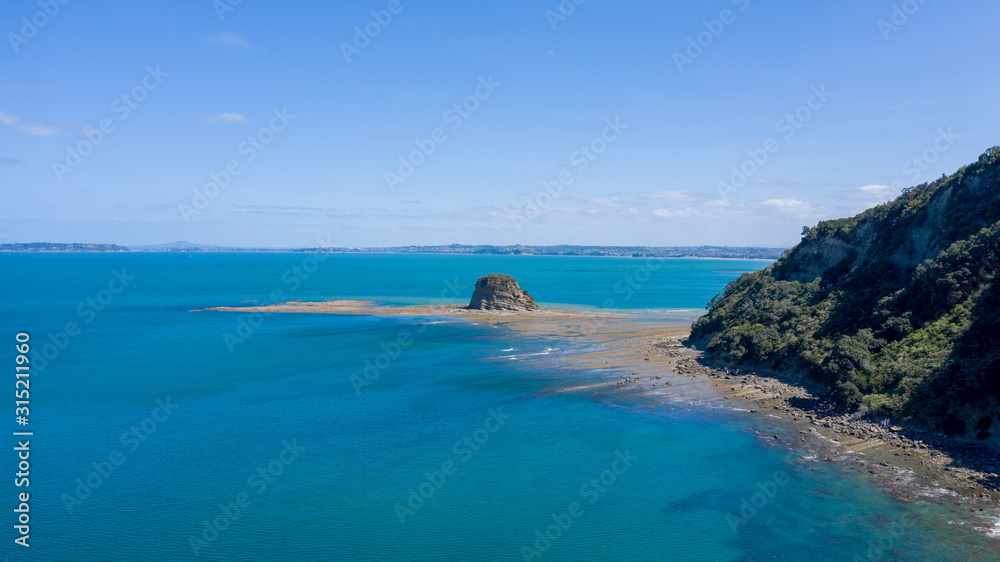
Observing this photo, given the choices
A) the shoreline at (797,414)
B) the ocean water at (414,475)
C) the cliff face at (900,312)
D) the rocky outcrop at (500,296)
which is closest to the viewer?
the ocean water at (414,475)

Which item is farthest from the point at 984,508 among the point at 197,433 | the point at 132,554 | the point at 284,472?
the point at 197,433

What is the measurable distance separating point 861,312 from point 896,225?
11.9 meters

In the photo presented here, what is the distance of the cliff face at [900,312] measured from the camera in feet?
109

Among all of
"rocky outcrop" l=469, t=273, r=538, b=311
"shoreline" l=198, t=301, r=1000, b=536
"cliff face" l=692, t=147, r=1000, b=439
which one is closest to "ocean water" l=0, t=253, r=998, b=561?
"shoreline" l=198, t=301, r=1000, b=536

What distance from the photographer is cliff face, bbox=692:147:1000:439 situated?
109ft

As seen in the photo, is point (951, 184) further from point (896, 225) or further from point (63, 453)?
point (63, 453)

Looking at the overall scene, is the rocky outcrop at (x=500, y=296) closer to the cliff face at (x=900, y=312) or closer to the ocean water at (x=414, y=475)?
the cliff face at (x=900, y=312)

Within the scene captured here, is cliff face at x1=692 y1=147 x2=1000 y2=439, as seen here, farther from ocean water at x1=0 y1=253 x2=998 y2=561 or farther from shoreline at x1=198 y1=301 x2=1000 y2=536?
ocean water at x1=0 y1=253 x2=998 y2=561

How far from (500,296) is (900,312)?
63695 mm

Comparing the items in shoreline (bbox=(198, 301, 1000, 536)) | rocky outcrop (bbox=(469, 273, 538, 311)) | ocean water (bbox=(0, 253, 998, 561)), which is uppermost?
rocky outcrop (bbox=(469, 273, 538, 311))

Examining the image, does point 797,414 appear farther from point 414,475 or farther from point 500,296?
point 500,296

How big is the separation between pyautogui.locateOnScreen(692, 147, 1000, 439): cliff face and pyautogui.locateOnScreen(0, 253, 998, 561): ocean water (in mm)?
8500

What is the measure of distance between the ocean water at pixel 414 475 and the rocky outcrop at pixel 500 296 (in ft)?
137

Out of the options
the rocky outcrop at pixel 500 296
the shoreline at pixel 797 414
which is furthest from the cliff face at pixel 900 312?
the rocky outcrop at pixel 500 296
